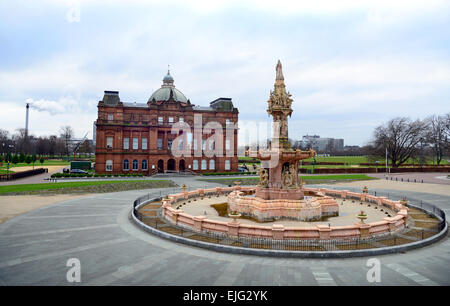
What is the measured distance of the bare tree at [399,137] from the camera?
250 ft

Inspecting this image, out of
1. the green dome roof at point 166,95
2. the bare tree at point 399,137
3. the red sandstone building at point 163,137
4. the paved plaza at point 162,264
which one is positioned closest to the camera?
the paved plaza at point 162,264

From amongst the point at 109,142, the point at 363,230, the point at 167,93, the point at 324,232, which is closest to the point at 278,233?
the point at 324,232

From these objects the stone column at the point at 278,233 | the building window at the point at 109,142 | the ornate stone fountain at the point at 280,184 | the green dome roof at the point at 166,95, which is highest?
the green dome roof at the point at 166,95

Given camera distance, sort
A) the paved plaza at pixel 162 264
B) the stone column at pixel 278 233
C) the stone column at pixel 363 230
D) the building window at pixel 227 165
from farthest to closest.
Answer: the building window at pixel 227 165 < the stone column at pixel 363 230 < the stone column at pixel 278 233 < the paved plaza at pixel 162 264

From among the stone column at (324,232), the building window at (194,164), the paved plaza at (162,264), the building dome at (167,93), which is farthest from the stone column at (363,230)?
the building dome at (167,93)

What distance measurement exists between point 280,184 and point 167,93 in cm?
5164

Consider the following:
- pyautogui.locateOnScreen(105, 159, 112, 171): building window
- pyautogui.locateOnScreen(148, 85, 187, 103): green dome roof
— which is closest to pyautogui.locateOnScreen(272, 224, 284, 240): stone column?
pyautogui.locateOnScreen(105, 159, 112, 171): building window

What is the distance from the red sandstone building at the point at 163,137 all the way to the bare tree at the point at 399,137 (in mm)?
44745

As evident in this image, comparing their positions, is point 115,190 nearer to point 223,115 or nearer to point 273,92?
point 273,92

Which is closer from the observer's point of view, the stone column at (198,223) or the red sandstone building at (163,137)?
the stone column at (198,223)

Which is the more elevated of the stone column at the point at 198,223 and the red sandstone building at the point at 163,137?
the red sandstone building at the point at 163,137

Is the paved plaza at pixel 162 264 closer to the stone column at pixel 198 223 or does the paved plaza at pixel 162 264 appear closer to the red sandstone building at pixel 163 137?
the stone column at pixel 198 223

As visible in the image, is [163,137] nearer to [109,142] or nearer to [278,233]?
[109,142]
